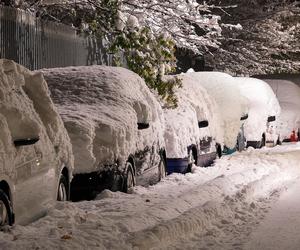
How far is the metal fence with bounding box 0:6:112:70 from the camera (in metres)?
14.3

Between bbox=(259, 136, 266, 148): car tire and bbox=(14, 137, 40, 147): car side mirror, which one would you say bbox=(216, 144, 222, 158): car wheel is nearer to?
bbox=(259, 136, 266, 148): car tire

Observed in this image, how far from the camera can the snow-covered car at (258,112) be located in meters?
21.3

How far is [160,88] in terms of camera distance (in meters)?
15.6

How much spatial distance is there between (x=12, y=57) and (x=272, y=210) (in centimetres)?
613

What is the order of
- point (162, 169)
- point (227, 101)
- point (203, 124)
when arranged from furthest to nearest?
point (227, 101), point (203, 124), point (162, 169)

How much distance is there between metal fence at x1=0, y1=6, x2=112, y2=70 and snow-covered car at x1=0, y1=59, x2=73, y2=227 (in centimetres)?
525

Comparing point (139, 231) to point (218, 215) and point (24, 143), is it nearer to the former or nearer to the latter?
point (24, 143)

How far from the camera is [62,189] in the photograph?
9.30 meters

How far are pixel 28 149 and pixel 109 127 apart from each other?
8.82 ft

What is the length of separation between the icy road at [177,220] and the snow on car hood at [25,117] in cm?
67

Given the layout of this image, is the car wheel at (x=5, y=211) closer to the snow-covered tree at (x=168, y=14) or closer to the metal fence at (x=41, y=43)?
the metal fence at (x=41, y=43)

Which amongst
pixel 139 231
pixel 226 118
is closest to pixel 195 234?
pixel 139 231

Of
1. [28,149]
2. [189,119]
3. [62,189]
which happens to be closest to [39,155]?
[28,149]

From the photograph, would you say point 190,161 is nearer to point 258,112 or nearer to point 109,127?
point 109,127
